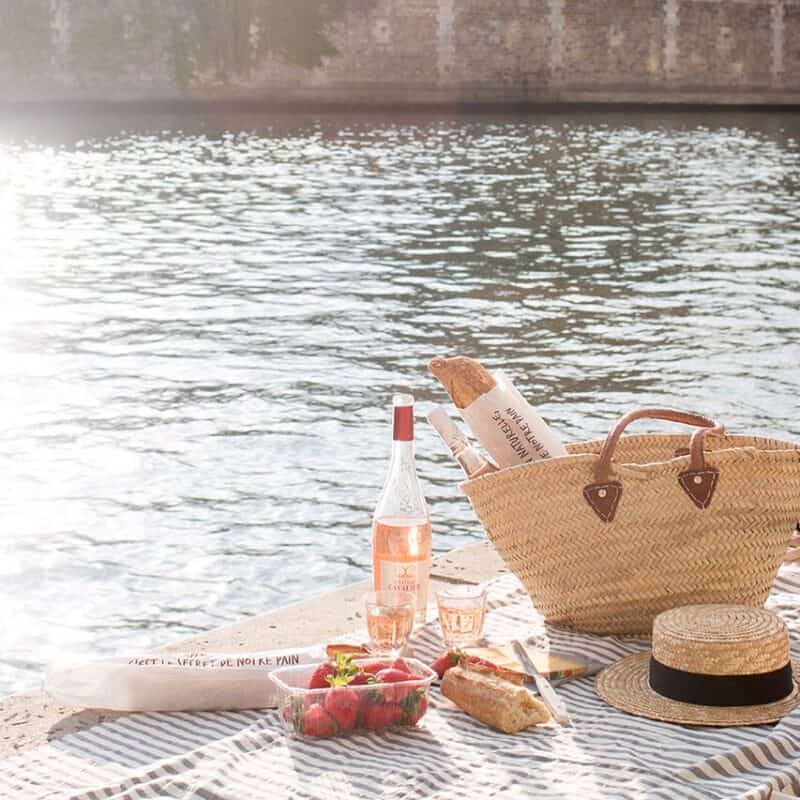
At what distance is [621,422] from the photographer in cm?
353

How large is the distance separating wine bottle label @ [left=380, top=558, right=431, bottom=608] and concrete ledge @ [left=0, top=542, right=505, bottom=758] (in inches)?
10.8

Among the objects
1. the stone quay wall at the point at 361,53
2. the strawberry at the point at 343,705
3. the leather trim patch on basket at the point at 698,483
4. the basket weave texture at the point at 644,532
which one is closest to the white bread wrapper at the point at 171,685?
the strawberry at the point at 343,705

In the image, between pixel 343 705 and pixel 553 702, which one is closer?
pixel 343 705

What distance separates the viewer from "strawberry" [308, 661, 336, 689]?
3.21m

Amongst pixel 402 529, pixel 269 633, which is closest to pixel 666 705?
pixel 402 529

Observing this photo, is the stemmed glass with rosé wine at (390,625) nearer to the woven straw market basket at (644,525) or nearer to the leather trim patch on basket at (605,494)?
the woven straw market basket at (644,525)

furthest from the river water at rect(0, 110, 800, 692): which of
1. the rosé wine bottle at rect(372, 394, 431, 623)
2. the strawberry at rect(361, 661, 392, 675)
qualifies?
the strawberry at rect(361, 661, 392, 675)

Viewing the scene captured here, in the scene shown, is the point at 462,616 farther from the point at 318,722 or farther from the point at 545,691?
the point at 318,722

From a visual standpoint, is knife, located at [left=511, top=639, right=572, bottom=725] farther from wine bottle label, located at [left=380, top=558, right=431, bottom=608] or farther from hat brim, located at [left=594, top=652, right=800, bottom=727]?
wine bottle label, located at [left=380, top=558, right=431, bottom=608]

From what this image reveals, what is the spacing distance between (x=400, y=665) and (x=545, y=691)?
29 centimetres

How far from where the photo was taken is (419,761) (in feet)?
10.0

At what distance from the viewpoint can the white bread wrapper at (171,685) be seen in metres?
3.39

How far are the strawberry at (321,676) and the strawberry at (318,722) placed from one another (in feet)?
0.21

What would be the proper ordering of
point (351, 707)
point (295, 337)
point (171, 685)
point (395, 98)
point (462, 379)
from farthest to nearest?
point (395, 98), point (295, 337), point (462, 379), point (171, 685), point (351, 707)
